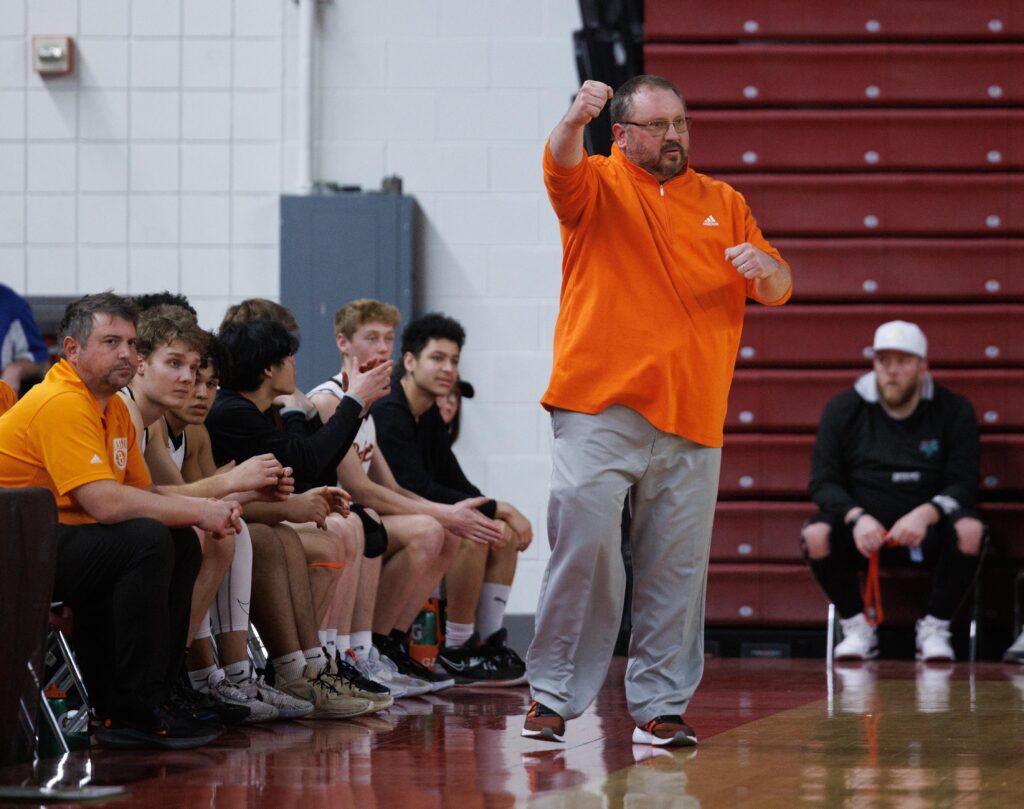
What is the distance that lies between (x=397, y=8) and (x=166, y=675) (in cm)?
420

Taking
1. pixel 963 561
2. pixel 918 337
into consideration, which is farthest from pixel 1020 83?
pixel 963 561

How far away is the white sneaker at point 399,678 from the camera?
14.6 ft

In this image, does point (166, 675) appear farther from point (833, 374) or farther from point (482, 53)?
point (482, 53)

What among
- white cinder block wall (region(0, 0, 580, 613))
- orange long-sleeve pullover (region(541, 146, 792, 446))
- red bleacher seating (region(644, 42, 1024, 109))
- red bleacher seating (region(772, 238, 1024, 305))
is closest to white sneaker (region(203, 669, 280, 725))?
orange long-sleeve pullover (region(541, 146, 792, 446))

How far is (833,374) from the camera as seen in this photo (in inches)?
245

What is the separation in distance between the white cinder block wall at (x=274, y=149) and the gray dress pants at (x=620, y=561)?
338cm

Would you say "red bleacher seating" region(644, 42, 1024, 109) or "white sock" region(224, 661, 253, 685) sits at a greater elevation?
"red bleacher seating" region(644, 42, 1024, 109)

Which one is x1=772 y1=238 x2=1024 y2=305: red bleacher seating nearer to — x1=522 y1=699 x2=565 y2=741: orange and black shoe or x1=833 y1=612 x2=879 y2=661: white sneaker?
x1=833 y1=612 x2=879 y2=661: white sneaker

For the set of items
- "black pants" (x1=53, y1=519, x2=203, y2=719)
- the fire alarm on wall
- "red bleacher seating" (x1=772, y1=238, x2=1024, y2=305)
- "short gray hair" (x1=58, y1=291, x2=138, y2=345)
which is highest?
the fire alarm on wall

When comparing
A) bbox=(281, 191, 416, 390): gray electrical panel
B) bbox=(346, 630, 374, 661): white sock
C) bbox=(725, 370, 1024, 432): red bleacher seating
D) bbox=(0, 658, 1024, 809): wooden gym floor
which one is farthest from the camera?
bbox=(281, 191, 416, 390): gray electrical panel

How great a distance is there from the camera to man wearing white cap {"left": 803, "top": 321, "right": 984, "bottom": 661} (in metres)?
5.67

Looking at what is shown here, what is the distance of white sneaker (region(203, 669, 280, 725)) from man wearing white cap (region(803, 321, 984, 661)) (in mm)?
2628

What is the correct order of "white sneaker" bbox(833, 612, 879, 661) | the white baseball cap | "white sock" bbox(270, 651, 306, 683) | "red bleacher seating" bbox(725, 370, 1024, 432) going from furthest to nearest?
"red bleacher seating" bbox(725, 370, 1024, 432) < the white baseball cap < "white sneaker" bbox(833, 612, 879, 661) < "white sock" bbox(270, 651, 306, 683)

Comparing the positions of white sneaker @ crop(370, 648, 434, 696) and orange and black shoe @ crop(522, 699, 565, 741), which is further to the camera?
white sneaker @ crop(370, 648, 434, 696)
